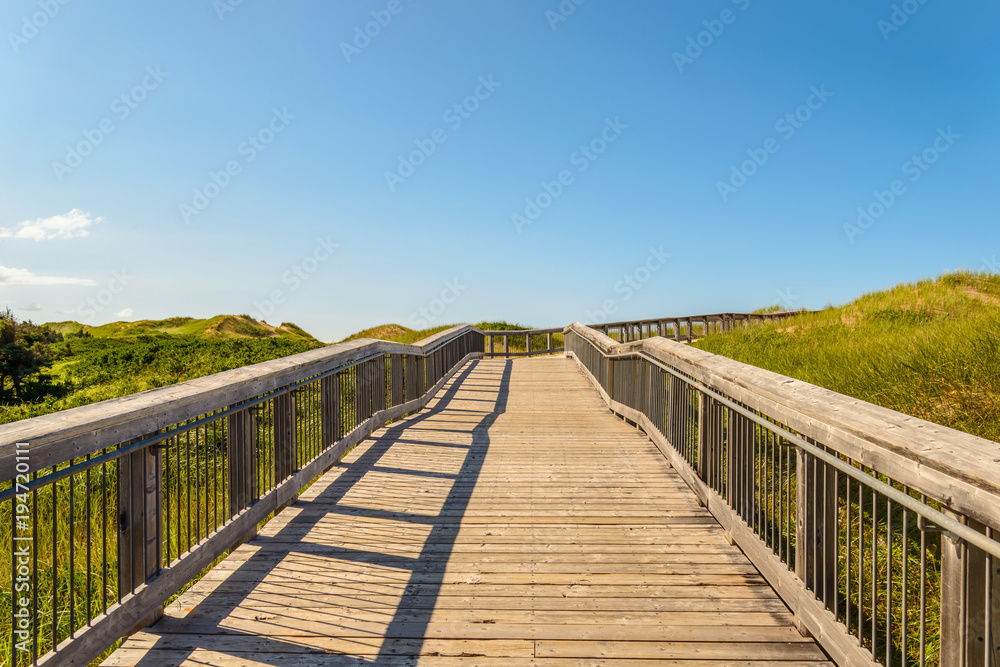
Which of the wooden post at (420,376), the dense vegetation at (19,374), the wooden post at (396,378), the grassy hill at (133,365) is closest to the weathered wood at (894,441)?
the wooden post at (396,378)

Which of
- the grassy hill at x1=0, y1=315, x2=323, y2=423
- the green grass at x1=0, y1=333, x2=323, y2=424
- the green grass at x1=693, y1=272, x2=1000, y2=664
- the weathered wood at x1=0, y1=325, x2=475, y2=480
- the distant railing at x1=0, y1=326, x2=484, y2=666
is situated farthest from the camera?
the green grass at x1=0, y1=333, x2=323, y2=424

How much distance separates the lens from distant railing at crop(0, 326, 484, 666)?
234 centimetres

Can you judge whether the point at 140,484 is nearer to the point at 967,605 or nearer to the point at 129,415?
the point at 129,415

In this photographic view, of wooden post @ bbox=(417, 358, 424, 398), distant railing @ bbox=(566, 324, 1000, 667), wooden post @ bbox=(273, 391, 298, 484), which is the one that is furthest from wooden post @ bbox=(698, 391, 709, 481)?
wooden post @ bbox=(417, 358, 424, 398)

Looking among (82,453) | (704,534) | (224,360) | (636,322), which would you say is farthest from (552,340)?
(82,453)

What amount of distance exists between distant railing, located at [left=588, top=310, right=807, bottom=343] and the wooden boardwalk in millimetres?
16530

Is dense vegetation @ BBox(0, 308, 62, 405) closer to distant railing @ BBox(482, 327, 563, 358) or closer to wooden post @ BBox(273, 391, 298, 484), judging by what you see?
wooden post @ BBox(273, 391, 298, 484)

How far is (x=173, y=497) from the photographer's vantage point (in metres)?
7.36

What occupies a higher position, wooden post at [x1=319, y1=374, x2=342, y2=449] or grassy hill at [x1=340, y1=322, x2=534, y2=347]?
grassy hill at [x1=340, y1=322, x2=534, y2=347]

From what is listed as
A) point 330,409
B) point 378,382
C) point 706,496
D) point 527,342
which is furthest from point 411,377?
point 527,342

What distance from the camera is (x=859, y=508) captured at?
3.29m

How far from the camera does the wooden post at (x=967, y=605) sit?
1.82m

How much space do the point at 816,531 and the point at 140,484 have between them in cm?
337

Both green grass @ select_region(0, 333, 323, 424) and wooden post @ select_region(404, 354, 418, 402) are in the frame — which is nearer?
wooden post @ select_region(404, 354, 418, 402)
